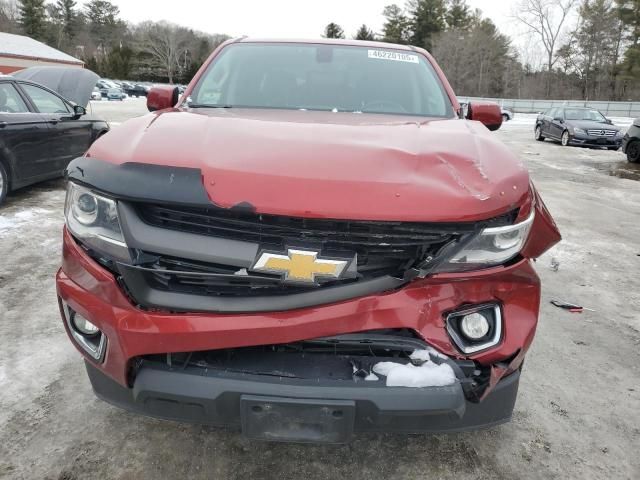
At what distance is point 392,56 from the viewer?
3400 mm

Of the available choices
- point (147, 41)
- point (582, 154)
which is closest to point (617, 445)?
point (582, 154)

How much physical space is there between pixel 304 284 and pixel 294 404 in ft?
1.20

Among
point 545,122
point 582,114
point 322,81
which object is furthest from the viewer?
point 545,122

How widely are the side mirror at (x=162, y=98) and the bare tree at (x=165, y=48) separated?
75220mm

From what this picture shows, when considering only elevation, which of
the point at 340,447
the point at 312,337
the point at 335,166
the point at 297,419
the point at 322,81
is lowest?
the point at 340,447

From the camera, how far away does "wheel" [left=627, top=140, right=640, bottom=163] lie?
12.2m

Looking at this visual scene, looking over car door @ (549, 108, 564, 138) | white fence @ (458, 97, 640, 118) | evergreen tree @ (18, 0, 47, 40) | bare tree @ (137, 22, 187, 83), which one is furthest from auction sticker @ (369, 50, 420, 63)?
evergreen tree @ (18, 0, 47, 40)

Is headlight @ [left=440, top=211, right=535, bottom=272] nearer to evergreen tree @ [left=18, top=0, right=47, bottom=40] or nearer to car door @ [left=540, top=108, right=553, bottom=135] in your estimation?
car door @ [left=540, top=108, right=553, bottom=135]

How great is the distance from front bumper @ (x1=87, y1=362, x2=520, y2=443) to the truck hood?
541 millimetres

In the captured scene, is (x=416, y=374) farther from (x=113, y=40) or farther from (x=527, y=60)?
(x=113, y=40)

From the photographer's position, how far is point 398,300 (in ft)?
5.34

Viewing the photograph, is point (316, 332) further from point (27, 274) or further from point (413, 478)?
point (27, 274)

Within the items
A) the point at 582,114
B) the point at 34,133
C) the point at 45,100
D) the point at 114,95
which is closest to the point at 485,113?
the point at 34,133

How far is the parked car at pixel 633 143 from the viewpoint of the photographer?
1198 cm
